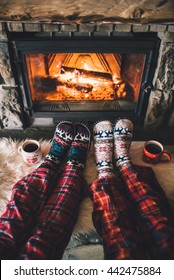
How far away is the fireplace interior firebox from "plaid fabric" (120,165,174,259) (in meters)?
0.45

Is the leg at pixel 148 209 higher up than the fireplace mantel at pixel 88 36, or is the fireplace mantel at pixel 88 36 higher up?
the fireplace mantel at pixel 88 36

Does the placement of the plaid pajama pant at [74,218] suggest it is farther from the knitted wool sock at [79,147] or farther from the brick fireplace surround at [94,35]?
the brick fireplace surround at [94,35]

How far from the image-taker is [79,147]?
1.21 m

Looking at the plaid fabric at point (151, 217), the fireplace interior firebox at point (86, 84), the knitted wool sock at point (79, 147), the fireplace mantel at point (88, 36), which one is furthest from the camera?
the fireplace interior firebox at point (86, 84)

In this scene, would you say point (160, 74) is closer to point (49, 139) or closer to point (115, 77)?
point (115, 77)

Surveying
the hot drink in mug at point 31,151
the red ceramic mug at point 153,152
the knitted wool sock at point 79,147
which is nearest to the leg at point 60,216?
the knitted wool sock at point 79,147

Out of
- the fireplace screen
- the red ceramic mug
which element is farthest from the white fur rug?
the fireplace screen

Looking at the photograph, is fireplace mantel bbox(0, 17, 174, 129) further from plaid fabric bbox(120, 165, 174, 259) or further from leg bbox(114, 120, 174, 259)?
plaid fabric bbox(120, 165, 174, 259)

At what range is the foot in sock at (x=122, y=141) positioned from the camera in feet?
3.85

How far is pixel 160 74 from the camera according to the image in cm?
122

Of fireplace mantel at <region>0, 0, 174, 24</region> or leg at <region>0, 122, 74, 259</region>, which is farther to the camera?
fireplace mantel at <region>0, 0, 174, 24</region>

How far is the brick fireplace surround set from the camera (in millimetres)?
984
